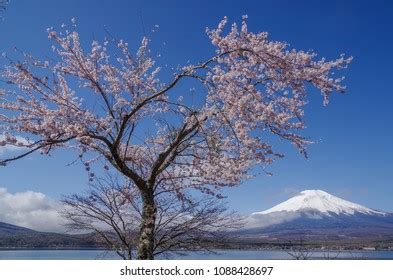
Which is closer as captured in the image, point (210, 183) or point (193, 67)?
point (193, 67)

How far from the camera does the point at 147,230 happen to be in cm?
718

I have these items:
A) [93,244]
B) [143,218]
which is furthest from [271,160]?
[93,244]

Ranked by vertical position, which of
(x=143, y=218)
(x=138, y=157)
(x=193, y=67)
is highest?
(x=193, y=67)

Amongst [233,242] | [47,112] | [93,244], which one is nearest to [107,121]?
[47,112]

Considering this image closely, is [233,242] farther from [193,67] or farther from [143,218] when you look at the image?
[193,67]

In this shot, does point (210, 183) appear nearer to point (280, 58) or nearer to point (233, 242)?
point (233, 242)

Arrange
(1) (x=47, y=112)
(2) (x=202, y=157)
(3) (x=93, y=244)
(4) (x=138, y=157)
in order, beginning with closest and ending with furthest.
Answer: (1) (x=47, y=112)
(2) (x=202, y=157)
(4) (x=138, y=157)
(3) (x=93, y=244)

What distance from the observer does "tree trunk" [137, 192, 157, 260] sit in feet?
23.3

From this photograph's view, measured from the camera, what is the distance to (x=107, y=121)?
6.76 meters

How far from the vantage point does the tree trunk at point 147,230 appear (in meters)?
7.09
